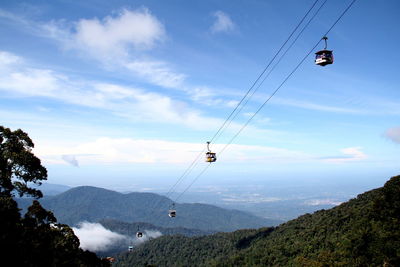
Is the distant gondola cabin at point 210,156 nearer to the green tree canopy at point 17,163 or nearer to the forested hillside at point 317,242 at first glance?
the green tree canopy at point 17,163

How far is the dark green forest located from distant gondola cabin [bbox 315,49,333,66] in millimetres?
17008

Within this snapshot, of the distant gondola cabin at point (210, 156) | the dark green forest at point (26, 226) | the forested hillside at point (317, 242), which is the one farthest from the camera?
the forested hillside at point (317, 242)

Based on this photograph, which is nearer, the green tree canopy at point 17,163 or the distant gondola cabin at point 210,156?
the green tree canopy at point 17,163

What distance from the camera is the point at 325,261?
1526 inches

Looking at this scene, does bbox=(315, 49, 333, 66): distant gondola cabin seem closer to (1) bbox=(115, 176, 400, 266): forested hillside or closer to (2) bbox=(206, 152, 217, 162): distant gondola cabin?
(2) bbox=(206, 152, 217, 162): distant gondola cabin

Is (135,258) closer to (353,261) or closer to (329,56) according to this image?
(353,261)

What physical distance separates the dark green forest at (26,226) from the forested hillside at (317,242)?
1312 inches

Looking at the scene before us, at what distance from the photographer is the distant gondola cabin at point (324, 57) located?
14.1 m

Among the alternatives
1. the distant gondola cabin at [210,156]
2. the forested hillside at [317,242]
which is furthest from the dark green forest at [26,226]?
the forested hillside at [317,242]

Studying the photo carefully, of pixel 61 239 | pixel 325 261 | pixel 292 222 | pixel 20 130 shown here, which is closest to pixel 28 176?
pixel 20 130

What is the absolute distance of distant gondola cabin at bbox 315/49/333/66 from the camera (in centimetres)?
1409

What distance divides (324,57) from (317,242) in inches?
3038

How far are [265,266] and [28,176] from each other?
90431 millimetres

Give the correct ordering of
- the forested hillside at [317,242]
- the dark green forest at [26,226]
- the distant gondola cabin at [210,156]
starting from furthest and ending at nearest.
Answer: the forested hillside at [317,242]
the distant gondola cabin at [210,156]
the dark green forest at [26,226]
